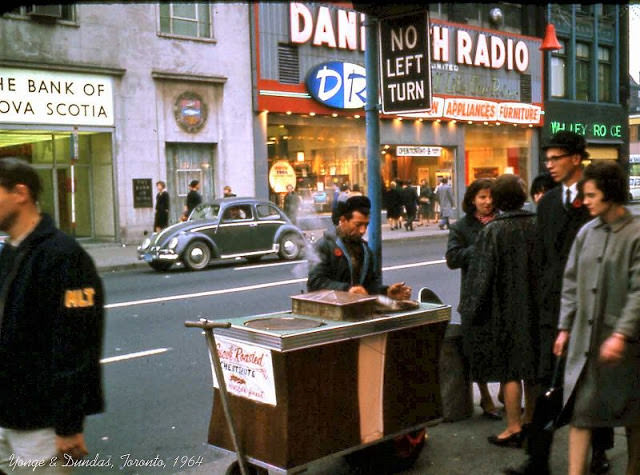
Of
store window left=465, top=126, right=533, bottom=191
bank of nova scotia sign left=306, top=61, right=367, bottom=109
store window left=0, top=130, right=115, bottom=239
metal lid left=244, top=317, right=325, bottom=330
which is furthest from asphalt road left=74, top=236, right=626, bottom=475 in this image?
store window left=465, top=126, right=533, bottom=191

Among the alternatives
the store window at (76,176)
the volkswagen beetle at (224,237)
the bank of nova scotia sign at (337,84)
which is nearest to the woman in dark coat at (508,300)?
the volkswagen beetle at (224,237)

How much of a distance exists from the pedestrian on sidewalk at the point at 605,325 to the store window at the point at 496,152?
28.5 meters

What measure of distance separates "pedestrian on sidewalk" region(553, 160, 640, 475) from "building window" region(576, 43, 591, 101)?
115 feet

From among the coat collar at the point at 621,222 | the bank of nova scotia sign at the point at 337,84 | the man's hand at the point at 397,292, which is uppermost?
the bank of nova scotia sign at the point at 337,84

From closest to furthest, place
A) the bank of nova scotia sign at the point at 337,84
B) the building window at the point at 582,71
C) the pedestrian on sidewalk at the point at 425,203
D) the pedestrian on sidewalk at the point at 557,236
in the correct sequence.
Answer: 1. the pedestrian on sidewalk at the point at 557,236
2. the bank of nova scotia sign at the point at 337,84
3. the pedestrian on sidewalk at the point at 425,203
4. the building window at the point at 582,71

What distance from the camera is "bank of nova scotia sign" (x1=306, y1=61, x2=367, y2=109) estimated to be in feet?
83.3

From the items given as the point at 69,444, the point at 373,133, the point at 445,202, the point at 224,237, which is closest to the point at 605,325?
the point at 373,133

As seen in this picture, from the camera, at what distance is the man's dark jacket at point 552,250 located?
4.54 meters

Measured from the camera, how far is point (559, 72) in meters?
35.3

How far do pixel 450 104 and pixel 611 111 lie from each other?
13.0 m

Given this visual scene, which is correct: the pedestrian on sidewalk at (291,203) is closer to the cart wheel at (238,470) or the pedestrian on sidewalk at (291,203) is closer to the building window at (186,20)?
the building window at (186,20)

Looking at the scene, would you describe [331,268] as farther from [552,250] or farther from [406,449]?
[552,250]

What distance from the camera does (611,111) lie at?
3819 centimetres

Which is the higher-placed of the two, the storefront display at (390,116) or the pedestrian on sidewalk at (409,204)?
the storefront display at (390,116)
